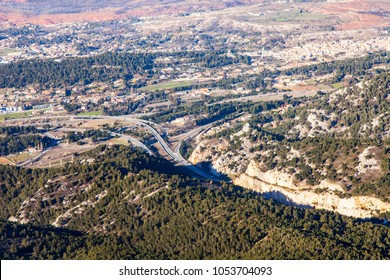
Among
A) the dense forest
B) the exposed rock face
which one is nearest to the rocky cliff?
the exposed rock face

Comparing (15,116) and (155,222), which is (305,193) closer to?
(155,222)

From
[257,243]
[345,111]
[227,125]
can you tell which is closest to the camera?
[257,243]

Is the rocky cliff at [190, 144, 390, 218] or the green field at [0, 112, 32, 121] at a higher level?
the rocky cliff at [190, 144, 390, 218]

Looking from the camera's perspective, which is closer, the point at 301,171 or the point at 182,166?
the point at 301,171

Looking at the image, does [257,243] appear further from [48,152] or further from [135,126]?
[135,126]

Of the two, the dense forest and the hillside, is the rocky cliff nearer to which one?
the hillside

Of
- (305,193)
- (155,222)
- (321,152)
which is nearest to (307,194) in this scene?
(305,193)
